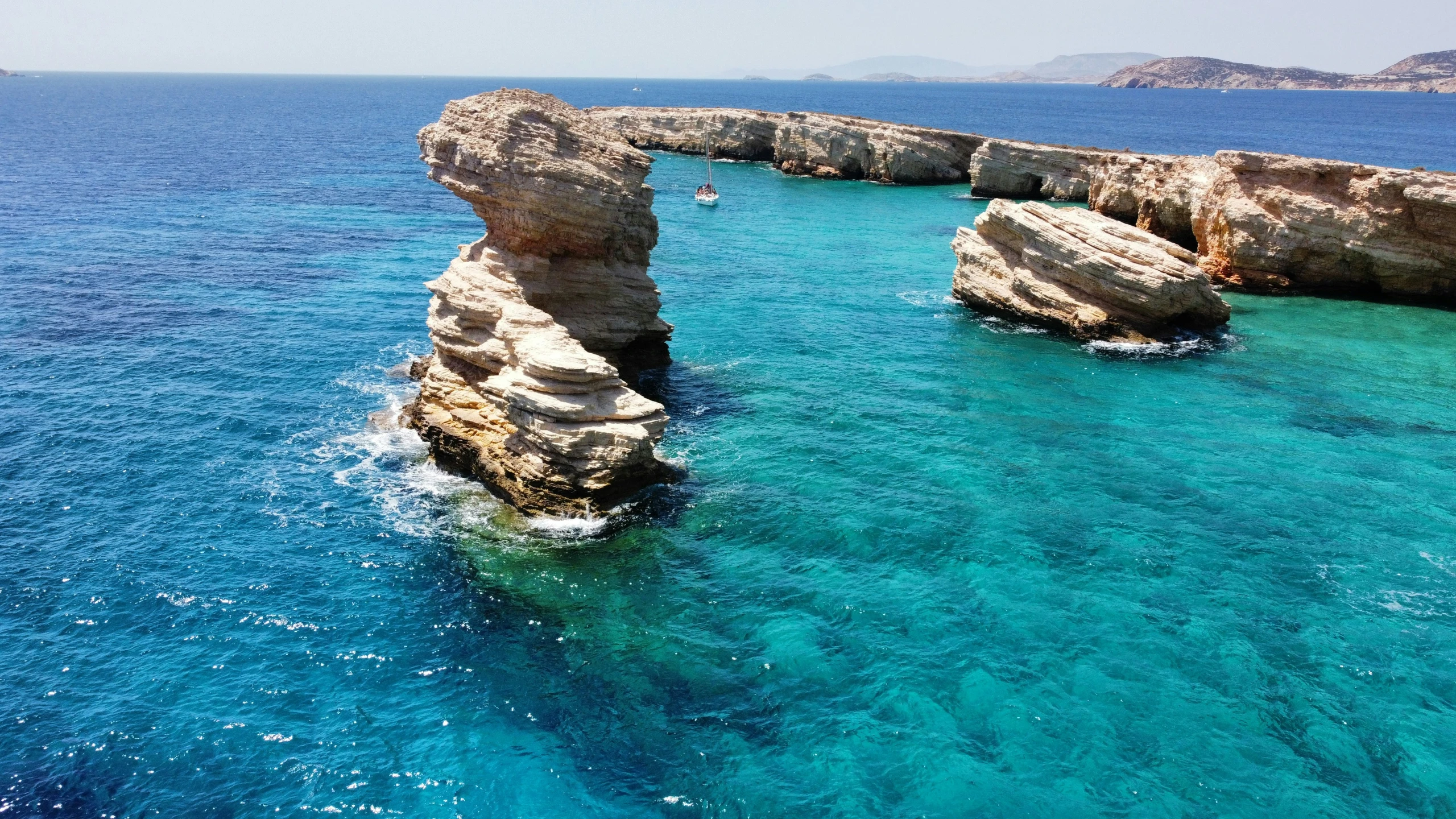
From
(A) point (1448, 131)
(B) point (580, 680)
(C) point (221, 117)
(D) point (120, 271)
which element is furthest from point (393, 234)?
(A) point (1448, 131)

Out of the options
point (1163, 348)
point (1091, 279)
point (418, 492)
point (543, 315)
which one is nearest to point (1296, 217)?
point (1163, 348)

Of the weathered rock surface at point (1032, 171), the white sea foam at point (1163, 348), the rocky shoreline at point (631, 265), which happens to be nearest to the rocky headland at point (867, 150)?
the weathered rock surface at point (1032, 171)

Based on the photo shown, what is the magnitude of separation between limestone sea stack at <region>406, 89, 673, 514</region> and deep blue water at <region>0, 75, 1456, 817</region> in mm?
1796

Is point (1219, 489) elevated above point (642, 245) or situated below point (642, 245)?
below

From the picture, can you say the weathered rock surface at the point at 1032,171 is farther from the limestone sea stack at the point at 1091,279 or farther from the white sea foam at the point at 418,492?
the white sea foam at the point at 418,492

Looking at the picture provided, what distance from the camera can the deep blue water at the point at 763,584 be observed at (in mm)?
20141

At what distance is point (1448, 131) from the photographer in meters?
169

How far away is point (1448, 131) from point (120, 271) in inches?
8439

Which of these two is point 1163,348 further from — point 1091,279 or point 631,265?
point 631,265

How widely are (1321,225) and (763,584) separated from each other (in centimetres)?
4929

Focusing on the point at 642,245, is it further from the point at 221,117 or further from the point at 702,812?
the point at 221,117

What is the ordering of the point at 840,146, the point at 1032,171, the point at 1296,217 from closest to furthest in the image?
the point at 1296,217 → the point at 1032,171 → the point at 840,146

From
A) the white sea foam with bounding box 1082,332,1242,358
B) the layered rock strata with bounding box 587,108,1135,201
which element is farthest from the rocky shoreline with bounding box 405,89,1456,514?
the layered rock strata with bounding box 587,108,1135,201

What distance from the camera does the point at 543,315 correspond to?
33812 millimetres
